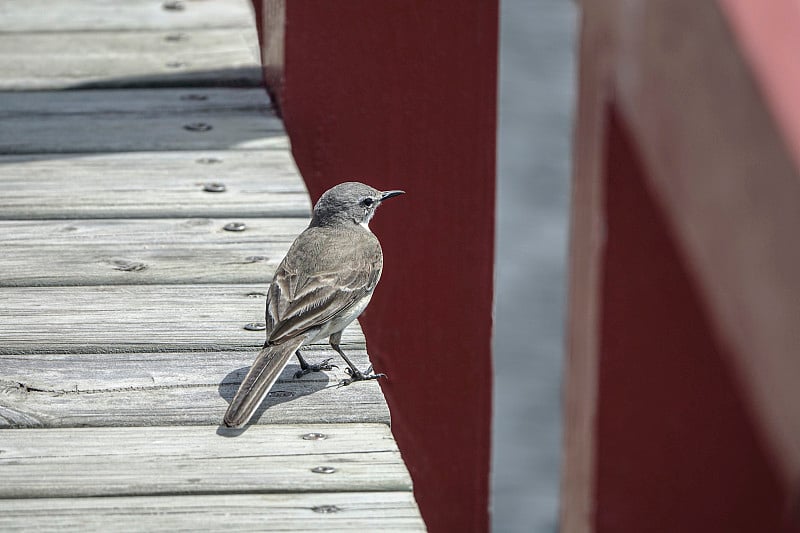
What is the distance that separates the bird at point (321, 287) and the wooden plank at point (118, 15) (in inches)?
59.2

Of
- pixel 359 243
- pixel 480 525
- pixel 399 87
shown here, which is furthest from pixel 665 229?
pixel 480 525

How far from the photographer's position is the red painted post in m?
3.37

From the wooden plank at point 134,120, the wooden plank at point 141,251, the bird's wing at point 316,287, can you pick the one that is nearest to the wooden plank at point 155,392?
the bird's wing at point 316,287

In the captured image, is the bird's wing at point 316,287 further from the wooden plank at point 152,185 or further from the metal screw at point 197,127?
the metal screw at point 197,127

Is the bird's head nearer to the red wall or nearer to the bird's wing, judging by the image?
the bird's wing

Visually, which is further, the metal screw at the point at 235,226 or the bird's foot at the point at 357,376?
the metal screw at the point at 235,226

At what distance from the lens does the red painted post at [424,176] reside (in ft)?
11.1

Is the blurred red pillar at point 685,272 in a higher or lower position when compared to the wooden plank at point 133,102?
higher

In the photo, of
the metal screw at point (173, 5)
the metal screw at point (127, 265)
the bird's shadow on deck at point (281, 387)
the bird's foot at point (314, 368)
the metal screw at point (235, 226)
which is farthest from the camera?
the metal screw at point (173, 5)

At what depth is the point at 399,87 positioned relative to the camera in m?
3.39

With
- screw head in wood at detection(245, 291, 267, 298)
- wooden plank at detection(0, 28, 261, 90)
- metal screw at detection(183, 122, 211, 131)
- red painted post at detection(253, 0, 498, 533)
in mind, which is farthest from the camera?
wooden plank at detection(0, 28, 261, 90)

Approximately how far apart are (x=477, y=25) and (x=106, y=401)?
1754 millimetres

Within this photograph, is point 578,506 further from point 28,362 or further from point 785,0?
point 785,0

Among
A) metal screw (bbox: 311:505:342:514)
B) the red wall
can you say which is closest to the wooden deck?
metal screw (bbox: 311:505:342:514)
